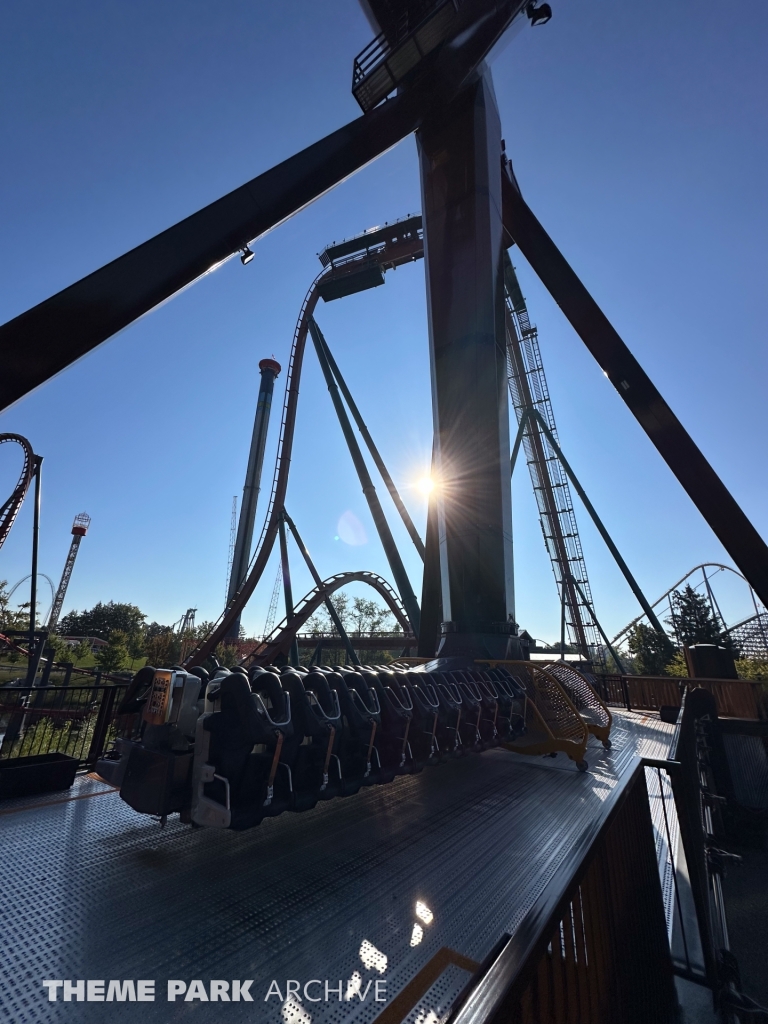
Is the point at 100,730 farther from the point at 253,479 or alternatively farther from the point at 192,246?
the point at 253,479

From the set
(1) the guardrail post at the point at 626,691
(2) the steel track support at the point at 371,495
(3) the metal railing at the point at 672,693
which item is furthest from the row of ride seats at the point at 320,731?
(2) the steel track support at the point at 371,495

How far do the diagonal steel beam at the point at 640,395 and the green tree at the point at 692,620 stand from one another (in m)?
19.8

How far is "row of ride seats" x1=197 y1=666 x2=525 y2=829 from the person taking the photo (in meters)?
2.83

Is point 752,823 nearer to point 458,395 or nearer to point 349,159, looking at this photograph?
point 458,395

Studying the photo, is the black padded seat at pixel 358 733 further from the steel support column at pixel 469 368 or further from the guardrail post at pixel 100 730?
the steel support column at pixel 469 368

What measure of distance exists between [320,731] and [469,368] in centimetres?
817

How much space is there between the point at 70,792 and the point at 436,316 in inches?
410

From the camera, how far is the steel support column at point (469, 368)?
853cm

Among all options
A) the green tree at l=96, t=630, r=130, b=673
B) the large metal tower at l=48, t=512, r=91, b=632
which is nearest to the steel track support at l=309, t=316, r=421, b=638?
the green tree at l=96, t=630, r=130, b=673

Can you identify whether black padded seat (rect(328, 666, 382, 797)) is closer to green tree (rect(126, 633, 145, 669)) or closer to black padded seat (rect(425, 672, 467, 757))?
black padded seat (rect(425, 672, 467, 757))

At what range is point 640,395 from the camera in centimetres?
922

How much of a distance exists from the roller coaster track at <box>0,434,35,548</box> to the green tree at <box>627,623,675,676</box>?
28410 millimetres

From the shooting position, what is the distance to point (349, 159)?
7422 mm

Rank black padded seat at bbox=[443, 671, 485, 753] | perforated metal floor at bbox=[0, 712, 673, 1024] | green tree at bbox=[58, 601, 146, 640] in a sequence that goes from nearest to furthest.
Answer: perforated metal floor at bbox=[0, 712, 673, 1024], black padded seat at bbox=[443, 671, 485, 753], green tree at bbox=[58, 601, 146, 640]
